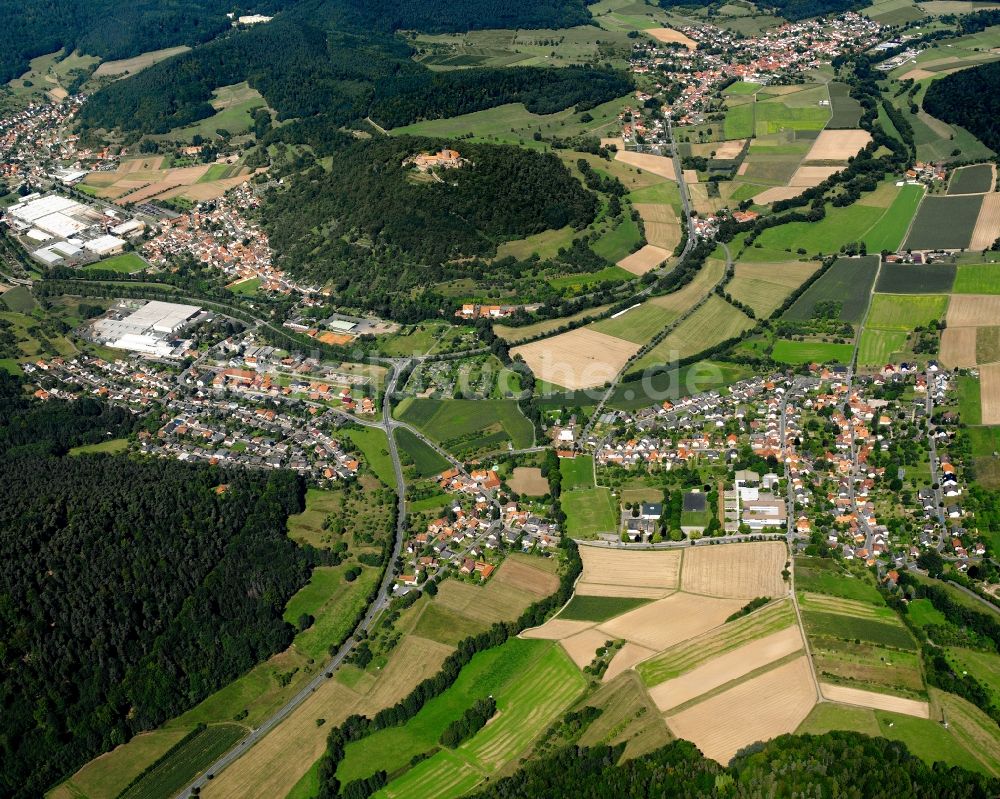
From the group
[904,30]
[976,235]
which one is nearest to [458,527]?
[976,235]

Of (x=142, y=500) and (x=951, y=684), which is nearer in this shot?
(x=951, y=684)

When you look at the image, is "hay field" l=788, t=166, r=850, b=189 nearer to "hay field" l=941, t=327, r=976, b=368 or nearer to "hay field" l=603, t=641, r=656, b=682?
"hay field" l=941, t=327, r=976, b=368

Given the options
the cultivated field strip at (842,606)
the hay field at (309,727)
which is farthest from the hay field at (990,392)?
the hay field at (309,727)

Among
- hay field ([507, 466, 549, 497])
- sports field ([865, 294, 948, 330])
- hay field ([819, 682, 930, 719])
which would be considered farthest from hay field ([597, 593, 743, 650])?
sports field ([865, 294, 948, 330])

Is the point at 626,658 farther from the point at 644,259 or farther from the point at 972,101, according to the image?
the point at 972,101

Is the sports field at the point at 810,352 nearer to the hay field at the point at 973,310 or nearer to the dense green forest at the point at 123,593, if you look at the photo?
the hay field at the point at 973,310

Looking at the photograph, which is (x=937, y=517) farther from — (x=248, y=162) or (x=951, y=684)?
(x=248, y=162)
